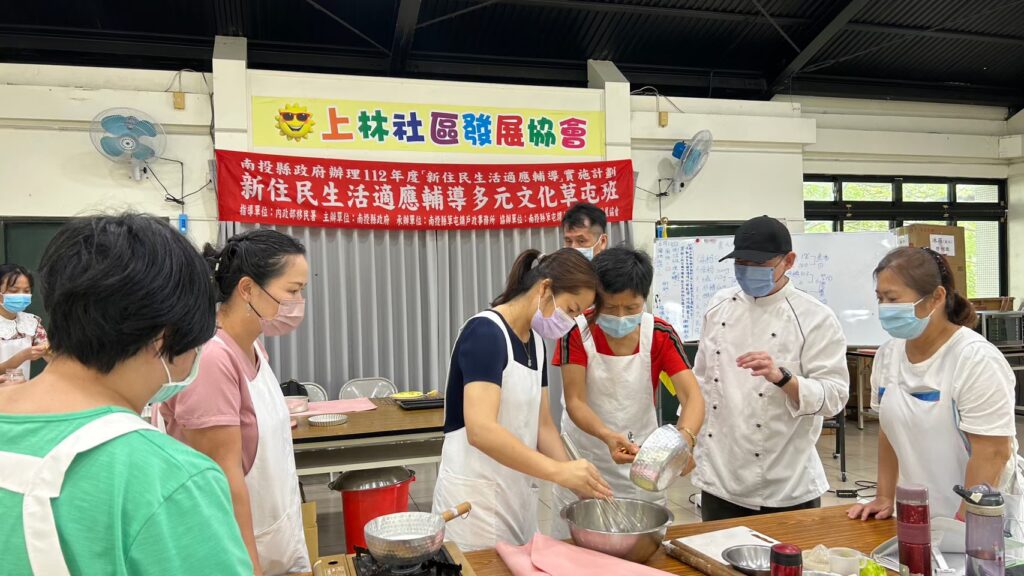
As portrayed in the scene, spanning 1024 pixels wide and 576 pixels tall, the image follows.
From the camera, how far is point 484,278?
5270mm

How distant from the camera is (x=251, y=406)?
146 cm

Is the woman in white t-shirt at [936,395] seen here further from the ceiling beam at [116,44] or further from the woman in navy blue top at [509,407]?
the ceiling beam at [116,44]

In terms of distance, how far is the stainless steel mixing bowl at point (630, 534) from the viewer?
140cm

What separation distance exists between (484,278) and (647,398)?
3.18 meters

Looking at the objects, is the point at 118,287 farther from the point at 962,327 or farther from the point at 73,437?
the point at 962,327

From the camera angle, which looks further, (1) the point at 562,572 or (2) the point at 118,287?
(1) the point at 562,572

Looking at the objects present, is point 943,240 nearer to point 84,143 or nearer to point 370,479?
point 370,479

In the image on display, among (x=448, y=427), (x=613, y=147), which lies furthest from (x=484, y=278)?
(x=448, y=427)

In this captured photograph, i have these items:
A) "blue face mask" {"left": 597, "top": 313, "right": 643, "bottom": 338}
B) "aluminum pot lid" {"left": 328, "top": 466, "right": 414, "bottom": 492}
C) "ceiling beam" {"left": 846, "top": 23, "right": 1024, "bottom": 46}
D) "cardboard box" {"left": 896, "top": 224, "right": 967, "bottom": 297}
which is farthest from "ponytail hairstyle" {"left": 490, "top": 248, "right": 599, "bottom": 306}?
"cardboard box" {"left": 896, "top": 224, "right": 967, "bottom": 297}

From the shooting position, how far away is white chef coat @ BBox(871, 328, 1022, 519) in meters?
1.53

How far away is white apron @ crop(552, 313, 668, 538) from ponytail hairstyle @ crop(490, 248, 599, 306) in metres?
0.42

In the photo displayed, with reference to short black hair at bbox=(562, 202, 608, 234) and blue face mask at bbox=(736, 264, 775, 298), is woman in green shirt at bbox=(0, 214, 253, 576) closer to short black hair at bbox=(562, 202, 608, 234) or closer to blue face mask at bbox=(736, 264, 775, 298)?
blue face mask at bbox=(736, 264, 775, 298)

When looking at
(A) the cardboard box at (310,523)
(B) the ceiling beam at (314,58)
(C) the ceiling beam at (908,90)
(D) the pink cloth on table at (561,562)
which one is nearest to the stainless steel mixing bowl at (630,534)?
(D) the pink cloth on table at (561,562)

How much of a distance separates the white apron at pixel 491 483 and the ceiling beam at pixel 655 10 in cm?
435
